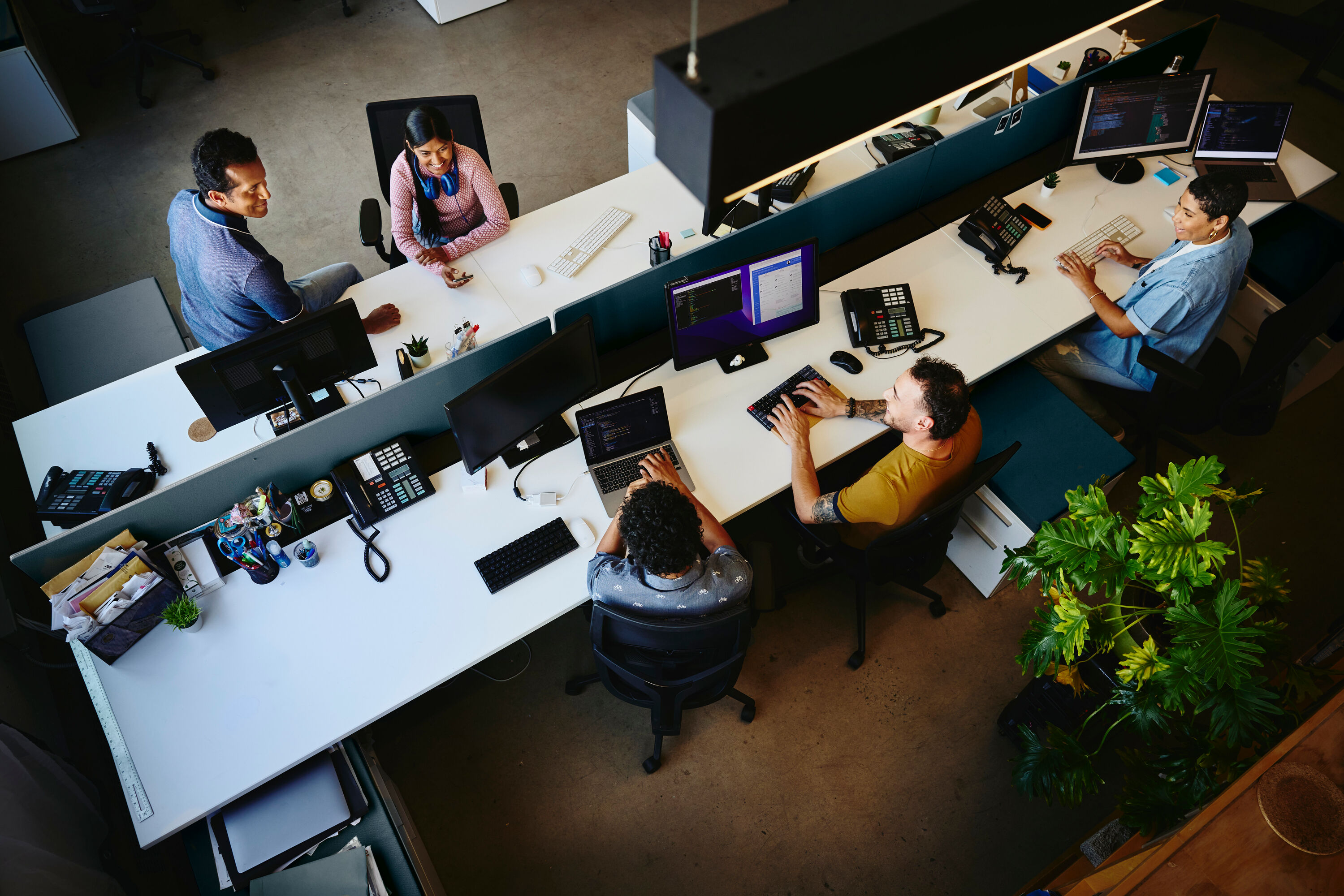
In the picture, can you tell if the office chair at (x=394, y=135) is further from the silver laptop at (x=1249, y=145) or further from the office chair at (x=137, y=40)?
the silver laptop at (x=1249, y=145)

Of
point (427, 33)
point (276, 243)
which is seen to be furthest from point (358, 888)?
point (427, 33)

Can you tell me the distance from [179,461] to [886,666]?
279cm

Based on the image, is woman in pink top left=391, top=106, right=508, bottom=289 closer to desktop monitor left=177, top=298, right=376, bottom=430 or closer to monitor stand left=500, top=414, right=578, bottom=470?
desktop monitor left=177, top=298, right=376, bottom=430

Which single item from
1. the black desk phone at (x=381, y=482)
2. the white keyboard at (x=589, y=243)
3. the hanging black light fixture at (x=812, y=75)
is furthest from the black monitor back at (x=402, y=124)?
the hanging black light fixture at (x=812, y=75)

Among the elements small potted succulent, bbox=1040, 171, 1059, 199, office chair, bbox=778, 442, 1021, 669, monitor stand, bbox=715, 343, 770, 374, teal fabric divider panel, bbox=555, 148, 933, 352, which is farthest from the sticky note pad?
monitor stand, bbox=715, 343, 770, 374

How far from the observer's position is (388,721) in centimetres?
300

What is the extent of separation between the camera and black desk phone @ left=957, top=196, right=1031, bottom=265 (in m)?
3.26

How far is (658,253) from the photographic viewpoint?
306cm

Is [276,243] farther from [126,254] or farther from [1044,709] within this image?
[1044,709]

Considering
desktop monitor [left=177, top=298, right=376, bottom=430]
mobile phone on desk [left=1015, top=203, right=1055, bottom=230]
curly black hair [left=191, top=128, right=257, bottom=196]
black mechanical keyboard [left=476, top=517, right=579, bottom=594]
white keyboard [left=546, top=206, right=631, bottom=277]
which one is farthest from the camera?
mobile phone on desk [left=1015, top=203, right=1055, bottom=230]

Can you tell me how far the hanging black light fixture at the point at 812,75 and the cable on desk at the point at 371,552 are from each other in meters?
1.68

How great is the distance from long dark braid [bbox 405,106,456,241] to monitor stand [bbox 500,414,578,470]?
3.88ft

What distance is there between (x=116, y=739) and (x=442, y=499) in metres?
1.14

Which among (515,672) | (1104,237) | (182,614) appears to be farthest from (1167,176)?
(182,614)
